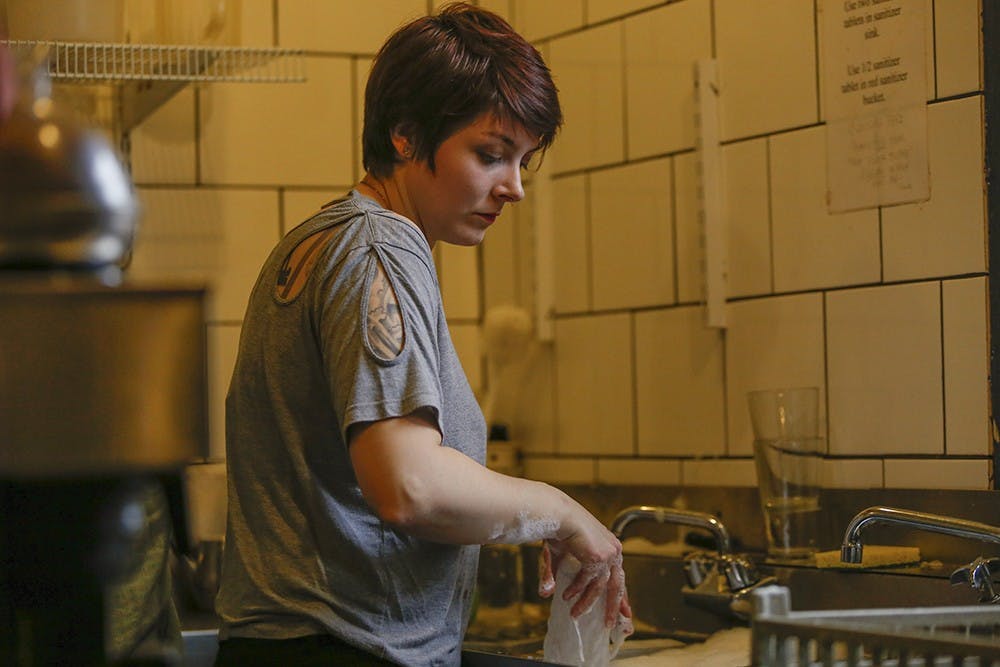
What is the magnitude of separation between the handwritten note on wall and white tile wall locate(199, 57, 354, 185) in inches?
30.6

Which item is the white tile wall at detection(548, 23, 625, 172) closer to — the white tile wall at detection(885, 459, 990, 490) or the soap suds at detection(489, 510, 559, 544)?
the white tile wall at detection(885, 459, 990, 490)

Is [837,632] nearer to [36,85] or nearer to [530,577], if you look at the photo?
[36,85]

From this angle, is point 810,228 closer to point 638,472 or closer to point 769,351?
point 769,351

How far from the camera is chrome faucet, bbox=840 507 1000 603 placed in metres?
1.32

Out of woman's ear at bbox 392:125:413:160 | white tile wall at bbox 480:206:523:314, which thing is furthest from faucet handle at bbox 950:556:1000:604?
white tile wall at bbox 480:206:523:314

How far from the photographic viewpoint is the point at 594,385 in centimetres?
207

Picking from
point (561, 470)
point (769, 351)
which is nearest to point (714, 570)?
point (769, 351)

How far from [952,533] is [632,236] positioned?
2.51ft

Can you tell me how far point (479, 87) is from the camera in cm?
121

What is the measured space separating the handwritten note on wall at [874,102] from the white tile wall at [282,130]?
78 centimetres

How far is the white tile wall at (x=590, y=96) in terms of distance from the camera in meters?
2.03

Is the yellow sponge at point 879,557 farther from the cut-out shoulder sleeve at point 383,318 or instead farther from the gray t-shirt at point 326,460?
the cut-out shoulder sleeve at point 383,318

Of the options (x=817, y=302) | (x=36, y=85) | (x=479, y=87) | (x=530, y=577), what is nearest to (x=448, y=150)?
(x=479, y=87)

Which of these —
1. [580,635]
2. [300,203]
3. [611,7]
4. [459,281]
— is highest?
[611,7]
